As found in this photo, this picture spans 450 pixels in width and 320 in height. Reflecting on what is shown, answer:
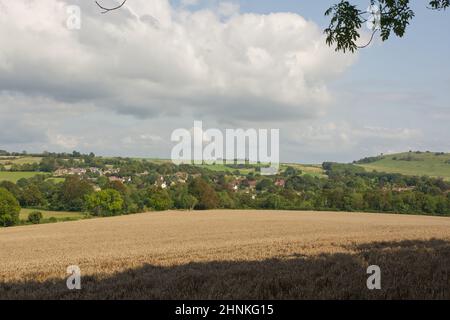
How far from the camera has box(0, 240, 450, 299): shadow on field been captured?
7.65 meters

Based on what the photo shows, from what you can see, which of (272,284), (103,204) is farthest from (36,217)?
(272,284)

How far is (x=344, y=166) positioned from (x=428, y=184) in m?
67.9

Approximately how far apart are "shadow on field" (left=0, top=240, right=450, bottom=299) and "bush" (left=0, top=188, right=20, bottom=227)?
6795 cm

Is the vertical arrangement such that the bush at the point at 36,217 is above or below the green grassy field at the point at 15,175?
below

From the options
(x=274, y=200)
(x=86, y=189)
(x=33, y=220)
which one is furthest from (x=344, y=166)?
(x=33, y=220)

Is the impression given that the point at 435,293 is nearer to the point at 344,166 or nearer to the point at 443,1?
the point at 443,1

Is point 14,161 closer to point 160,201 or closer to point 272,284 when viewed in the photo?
point 160,201

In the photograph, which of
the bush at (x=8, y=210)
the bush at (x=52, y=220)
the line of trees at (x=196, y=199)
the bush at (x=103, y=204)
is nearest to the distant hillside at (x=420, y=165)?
the line of trees at (x=196, y=199)

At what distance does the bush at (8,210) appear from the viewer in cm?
7125

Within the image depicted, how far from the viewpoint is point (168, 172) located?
157 m

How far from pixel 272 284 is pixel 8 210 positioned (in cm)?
7311

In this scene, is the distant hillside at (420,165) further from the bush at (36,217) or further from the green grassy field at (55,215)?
the bush at (36,217)

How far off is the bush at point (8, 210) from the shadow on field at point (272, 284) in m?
67.9
